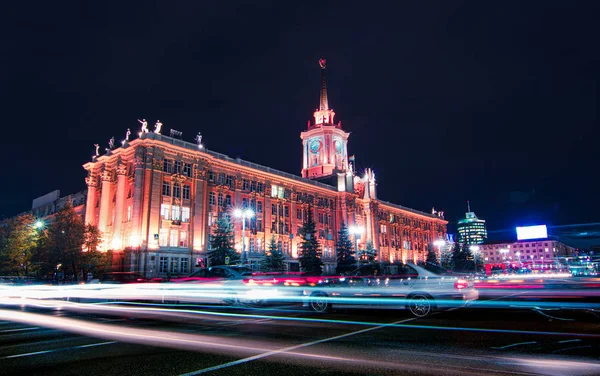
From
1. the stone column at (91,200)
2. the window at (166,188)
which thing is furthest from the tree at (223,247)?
the stone column at (91,200)

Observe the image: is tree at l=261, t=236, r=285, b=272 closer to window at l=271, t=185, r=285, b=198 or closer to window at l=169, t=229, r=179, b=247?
window at l=169, t=229, r=179, b=247

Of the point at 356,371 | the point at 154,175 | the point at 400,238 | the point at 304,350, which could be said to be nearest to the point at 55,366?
the point at 304,350

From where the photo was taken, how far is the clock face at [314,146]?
Answer: 86350 millimetres

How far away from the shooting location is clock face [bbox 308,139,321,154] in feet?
283

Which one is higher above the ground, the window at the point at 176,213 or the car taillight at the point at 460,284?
the window at the point at 176,213

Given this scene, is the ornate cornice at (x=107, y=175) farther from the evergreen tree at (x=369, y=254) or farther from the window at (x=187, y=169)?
the evergreen tree at (x=369, y=254)

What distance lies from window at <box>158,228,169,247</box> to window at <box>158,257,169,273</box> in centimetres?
160

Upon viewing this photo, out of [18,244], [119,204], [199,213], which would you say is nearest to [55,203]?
[18,244]

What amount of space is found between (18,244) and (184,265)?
2031 centimetres

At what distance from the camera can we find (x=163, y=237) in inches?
1812

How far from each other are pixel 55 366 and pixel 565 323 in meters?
11.8

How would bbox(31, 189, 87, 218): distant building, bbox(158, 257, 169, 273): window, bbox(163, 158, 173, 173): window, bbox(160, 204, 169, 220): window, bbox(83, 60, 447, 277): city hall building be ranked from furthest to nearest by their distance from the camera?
1. bbox(31, 189, 87, 218): distant building
2. bbox(163, 158, 173, 173): window
3. bbox(160, 204, 169, 220): window
4. bbox(83, 60, 447, 277): city hall building
5. bbox(158, 257, 169, 273): window

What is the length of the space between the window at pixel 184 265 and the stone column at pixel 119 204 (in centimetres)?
650

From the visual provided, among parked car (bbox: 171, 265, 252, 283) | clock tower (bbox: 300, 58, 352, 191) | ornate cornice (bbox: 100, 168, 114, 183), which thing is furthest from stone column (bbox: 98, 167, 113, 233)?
clock tower (bbox: 300, 58, 352, 191)
